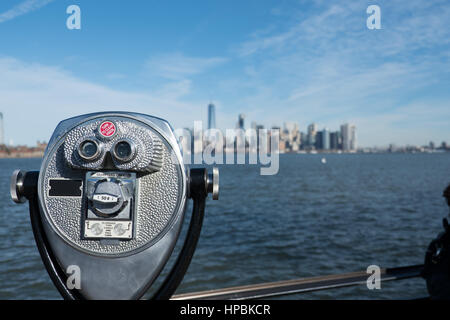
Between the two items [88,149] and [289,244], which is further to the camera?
[289,244]

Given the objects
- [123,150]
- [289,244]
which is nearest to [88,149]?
[123,150]

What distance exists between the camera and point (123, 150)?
1.29 m

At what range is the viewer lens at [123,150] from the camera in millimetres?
1269

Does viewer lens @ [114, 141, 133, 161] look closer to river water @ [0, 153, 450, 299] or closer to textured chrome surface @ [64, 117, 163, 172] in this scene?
textured chrome surface @ [64, 117, 163, 172]

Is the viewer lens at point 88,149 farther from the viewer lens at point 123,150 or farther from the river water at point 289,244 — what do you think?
the river water at point 289,244

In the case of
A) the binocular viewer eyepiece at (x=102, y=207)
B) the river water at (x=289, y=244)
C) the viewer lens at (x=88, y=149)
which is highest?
the viewer lens at (x=88, y=149)

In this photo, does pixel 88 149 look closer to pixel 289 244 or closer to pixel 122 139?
pixel 122 139

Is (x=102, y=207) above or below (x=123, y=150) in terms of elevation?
below

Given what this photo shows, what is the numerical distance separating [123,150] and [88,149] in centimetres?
11

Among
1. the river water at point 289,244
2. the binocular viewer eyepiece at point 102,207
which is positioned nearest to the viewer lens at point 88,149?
the binocular viewer eyepiece at point 102,207

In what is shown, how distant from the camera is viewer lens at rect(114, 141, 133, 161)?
127 centimetres

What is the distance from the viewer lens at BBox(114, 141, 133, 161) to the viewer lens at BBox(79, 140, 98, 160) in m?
0.07

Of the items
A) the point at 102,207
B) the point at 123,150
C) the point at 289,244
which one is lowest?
the point at 289,244

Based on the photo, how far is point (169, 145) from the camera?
4.42 feet
